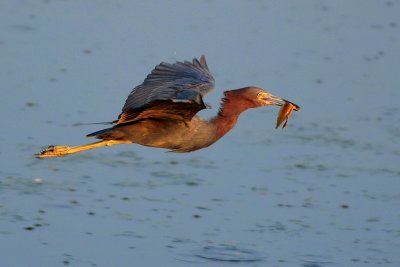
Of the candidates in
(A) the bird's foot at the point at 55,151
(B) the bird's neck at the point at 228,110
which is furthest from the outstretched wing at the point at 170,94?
(A) the bird's foot at the point at 55,151

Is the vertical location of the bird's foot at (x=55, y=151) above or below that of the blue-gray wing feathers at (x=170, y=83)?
below

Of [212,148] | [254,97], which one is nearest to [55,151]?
[254,97]

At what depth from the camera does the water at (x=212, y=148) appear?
949 cm

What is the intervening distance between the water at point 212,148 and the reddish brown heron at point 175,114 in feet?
2.81

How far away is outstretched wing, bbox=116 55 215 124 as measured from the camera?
792 cm

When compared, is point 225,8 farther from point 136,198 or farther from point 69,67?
point 136,198

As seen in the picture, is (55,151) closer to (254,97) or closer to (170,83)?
(170,83)

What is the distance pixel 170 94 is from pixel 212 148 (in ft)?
11.7

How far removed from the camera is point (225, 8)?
15414mm

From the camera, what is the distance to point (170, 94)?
26.1ft

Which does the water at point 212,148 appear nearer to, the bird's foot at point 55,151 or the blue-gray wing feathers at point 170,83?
the bird's foot at point 55,151

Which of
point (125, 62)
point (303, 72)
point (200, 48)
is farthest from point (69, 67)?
point (303, 72)

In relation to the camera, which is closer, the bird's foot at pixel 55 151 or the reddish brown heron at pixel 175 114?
the reddish brown heron at pixel 175 114

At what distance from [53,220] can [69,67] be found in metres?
3.68
